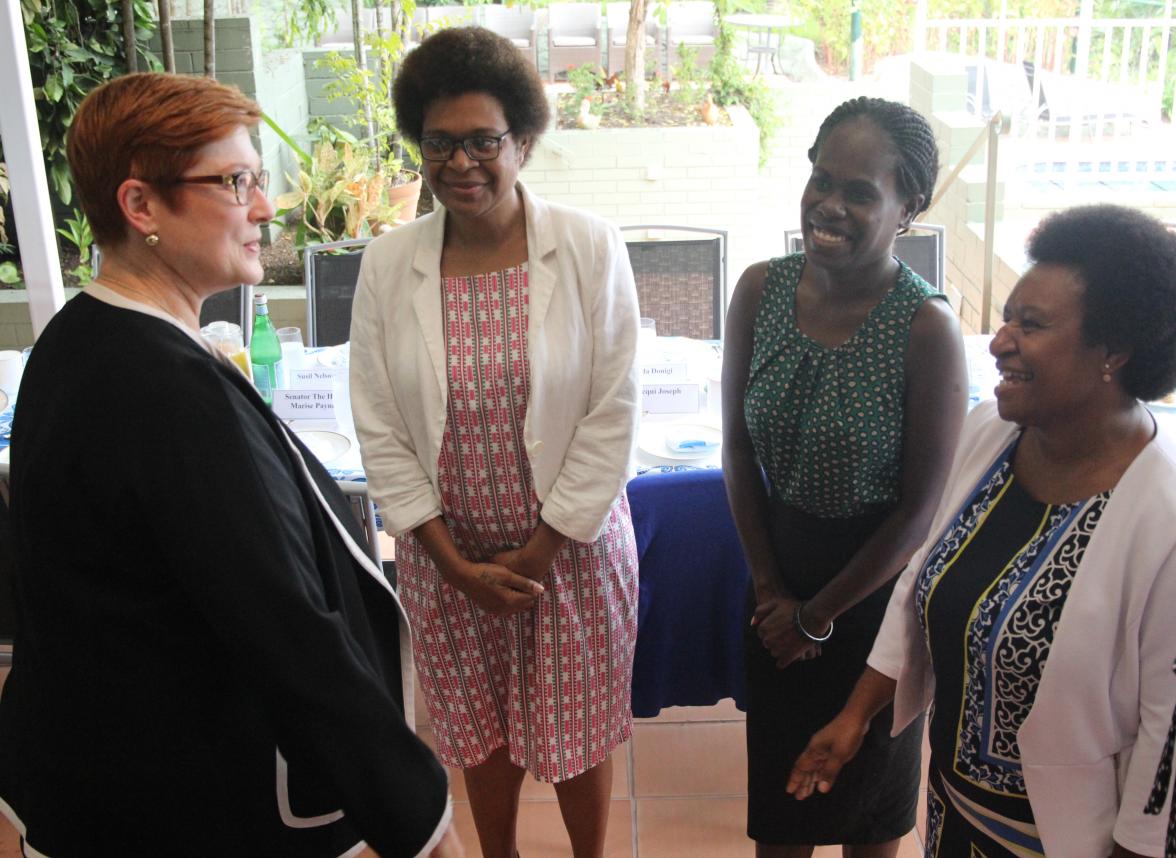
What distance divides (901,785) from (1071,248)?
1031 millimetres

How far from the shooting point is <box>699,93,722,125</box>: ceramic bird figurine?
7484mm

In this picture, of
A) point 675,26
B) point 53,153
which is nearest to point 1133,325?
point 53,153

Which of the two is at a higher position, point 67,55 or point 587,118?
point 67,55

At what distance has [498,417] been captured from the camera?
5.91 ft

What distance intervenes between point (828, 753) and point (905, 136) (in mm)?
940

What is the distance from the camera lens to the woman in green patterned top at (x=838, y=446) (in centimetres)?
167

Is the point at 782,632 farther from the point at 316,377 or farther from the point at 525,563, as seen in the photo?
the point at 316,377

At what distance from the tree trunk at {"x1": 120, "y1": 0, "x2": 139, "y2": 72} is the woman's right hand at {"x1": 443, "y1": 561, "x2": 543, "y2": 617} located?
4629 millimetres

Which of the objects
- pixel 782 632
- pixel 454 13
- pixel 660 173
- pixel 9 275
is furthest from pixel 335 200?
pixel 454 13

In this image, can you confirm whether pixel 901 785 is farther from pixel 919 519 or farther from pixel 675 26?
pixel 675 26

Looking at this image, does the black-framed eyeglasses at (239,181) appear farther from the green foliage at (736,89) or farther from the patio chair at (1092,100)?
the green foliage at (736,89)

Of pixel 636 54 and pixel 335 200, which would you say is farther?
pixel 636 54

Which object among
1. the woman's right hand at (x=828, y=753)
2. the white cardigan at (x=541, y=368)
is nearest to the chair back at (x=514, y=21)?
the white cardigan at (x=541, y=368)

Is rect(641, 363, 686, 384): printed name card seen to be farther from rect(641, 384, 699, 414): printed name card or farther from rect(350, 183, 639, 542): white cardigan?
rect(350, 183, 639, 542): white cardigan
